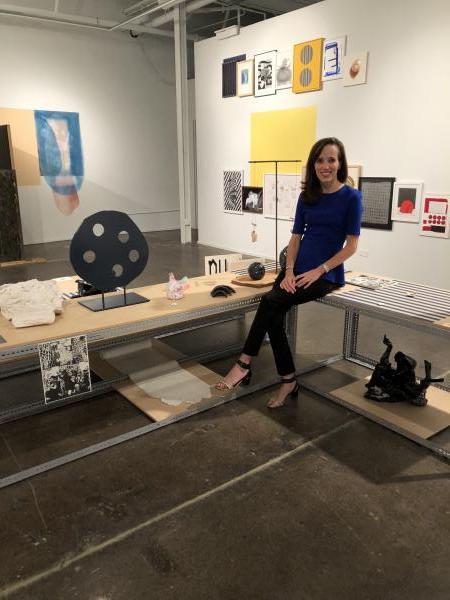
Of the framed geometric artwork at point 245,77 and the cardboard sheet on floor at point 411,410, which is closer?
the cardboard sheet on floor at point 411,410

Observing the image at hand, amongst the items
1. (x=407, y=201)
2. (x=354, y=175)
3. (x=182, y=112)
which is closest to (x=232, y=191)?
(x=182, y=112)

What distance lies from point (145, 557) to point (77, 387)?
2.64ft

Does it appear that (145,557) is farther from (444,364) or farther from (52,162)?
Result: (52,162)

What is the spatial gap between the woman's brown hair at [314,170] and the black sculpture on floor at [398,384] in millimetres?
949

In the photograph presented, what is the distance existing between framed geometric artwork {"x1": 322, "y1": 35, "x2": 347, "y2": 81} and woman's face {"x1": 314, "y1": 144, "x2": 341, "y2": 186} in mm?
3262

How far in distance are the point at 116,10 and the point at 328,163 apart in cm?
738

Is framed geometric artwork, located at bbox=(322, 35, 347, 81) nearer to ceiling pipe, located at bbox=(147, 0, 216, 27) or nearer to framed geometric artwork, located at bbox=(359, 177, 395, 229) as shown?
framed geometric artwork, located at bbox=(359, 177, 395, 229)

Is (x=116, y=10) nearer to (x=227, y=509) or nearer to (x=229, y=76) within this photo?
(x=229, y=76)

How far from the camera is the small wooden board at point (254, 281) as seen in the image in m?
2.93

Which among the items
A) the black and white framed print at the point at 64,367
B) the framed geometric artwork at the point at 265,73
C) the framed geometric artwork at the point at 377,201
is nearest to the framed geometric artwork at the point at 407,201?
the framed geometric artwork at the point at 377,201

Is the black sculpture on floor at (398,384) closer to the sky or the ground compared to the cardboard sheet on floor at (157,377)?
closer to the sky

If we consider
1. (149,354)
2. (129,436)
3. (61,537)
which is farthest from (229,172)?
(61,537)

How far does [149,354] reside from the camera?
3352mm

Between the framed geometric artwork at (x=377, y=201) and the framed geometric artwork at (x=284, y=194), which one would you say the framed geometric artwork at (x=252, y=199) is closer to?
the framed geometric artwork at (x=284, y=194)
